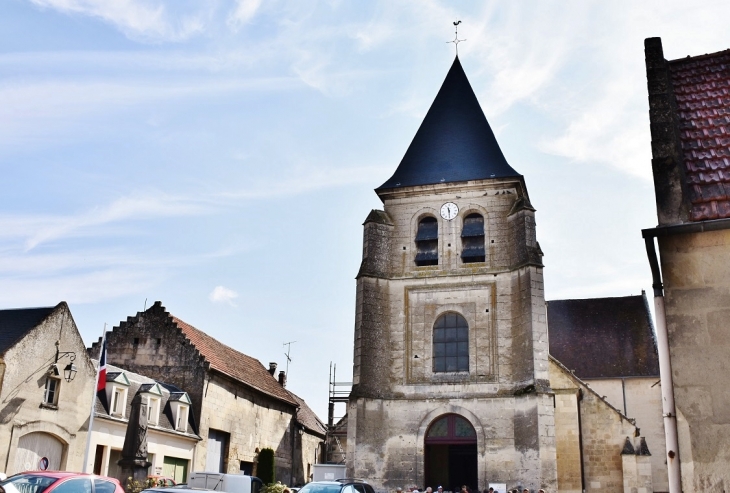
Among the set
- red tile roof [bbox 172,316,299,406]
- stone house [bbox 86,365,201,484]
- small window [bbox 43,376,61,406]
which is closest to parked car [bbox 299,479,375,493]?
stone house [bbox 86,365,201,484]

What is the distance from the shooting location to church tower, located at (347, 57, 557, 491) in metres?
21.5

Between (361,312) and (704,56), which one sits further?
(361,312)

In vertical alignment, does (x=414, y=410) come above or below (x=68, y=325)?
below

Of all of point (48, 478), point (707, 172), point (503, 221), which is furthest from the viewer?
point (503, 221)

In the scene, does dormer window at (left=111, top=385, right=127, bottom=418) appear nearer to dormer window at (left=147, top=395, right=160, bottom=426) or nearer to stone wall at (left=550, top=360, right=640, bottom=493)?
dormer window at (left=147, top=395, right=160, bottom=426)

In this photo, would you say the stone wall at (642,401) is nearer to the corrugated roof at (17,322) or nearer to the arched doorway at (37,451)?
the arched doorway at (37,451)

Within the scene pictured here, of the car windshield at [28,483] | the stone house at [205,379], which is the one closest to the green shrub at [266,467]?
the stone house at [205,379]

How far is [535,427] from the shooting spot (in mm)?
20719

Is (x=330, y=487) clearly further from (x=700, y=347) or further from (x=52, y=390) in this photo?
(x=52, y=390)

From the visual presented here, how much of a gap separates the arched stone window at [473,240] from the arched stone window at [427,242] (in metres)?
0.95

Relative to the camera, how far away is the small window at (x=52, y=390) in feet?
62.6

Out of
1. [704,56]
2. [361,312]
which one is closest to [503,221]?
[361,312]

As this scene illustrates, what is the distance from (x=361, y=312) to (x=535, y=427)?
21.7 ft

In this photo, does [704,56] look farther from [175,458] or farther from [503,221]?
[175,458]
